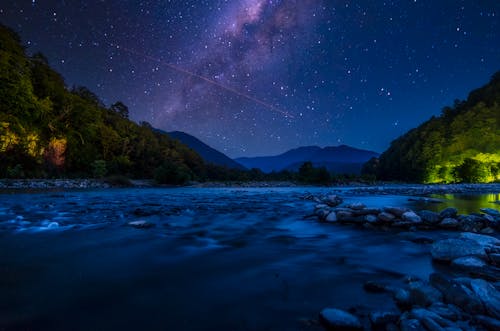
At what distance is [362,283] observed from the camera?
2.98 m

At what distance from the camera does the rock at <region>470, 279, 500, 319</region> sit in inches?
79.4

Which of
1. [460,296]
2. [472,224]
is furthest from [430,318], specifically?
[472,224]

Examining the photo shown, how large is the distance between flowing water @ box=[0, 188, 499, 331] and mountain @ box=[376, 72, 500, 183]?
58.5 meters

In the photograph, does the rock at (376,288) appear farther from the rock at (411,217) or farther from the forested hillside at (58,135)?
the forested hillside at (58,135)

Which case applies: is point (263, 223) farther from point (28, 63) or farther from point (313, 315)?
point (28, 63)

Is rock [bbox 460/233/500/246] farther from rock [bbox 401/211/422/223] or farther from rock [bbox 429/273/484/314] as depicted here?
rock [bbox 429/273/484/314]

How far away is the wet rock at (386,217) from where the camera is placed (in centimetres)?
669

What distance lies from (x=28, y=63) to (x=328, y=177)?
5544 centimetres

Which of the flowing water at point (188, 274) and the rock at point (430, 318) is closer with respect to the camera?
the rock at point (430, 318)

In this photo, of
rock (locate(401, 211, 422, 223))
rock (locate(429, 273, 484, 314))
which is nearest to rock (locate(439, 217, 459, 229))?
rock (locate(401, 211, 422, 223))

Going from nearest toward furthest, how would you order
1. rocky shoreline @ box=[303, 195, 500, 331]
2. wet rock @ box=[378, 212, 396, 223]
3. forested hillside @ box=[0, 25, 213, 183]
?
rocky shoreline @ box=[303, 195, 500, 331] → wet rock @ box=[378, 212, 396, 223] → forested hillside @ box=[0, 25, 213, 183]

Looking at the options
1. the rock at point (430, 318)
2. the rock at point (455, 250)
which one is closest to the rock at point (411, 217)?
the rock at point (455, 250)

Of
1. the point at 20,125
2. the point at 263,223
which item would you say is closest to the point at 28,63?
the point at 20,125

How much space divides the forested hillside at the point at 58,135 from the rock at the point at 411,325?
34.7 m
